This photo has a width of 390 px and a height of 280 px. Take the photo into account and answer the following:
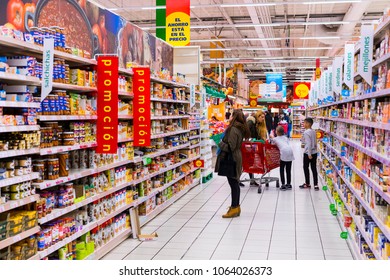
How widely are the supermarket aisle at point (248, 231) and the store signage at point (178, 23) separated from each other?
3.91 meters

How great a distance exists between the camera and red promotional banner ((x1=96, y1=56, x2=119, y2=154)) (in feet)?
17.5

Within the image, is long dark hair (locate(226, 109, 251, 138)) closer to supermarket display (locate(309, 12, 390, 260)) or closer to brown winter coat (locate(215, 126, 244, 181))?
brown winter coat (locate(215, 126, 244, 181))

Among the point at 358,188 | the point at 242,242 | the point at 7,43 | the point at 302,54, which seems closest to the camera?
the point at 7,43

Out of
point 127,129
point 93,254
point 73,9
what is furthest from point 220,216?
point 73,9

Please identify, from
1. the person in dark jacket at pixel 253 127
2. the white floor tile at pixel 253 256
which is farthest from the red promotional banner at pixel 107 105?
the person in dark jacket at pixel 253 127

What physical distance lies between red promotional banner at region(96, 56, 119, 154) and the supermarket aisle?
1374mm

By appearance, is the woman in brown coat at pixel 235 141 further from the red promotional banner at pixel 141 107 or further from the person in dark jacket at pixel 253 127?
the person in dark jacket at pixel 253 127

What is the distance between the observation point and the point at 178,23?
1137 centimetres

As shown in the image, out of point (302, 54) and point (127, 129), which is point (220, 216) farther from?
point (302, 54)

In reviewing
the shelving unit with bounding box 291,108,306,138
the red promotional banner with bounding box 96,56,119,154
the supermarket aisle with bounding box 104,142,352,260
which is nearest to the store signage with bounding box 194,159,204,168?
the supermarket aisle with bounding box 104,142,352,260

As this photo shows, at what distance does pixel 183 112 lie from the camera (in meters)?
10.0

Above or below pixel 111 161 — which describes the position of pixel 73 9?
above

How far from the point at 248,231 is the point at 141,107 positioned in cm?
231

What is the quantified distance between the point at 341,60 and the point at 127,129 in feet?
11.8
